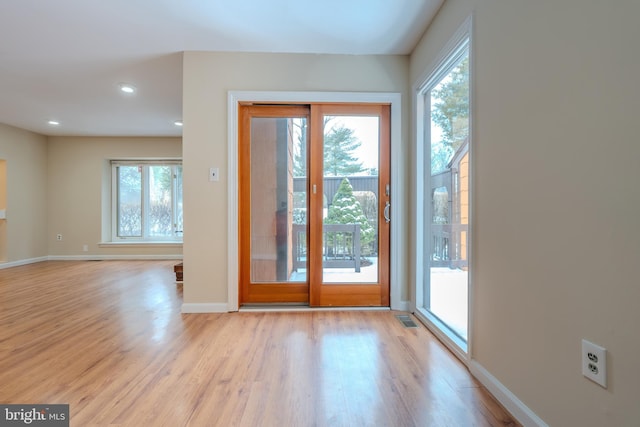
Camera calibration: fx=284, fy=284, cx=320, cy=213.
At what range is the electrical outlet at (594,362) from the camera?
2.92 feet

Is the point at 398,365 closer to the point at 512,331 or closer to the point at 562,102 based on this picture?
the point at 512,331

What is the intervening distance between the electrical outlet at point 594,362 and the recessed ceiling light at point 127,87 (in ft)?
14.3

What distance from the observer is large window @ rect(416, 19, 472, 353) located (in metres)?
2.00

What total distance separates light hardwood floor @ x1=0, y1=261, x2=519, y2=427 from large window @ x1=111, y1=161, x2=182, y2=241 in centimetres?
315

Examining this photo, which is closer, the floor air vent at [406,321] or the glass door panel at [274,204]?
the floor air vent at [406,321]

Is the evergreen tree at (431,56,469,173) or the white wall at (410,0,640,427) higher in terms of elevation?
the evergreen tree at (431,56,469,173)

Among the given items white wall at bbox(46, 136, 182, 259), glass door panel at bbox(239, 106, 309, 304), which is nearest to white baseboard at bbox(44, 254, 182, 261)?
white wall at bbox(46, 136, 182, 259)

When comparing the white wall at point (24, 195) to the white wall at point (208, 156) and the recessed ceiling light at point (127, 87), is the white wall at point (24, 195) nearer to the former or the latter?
the recessed ceiling light at point (127, 87)

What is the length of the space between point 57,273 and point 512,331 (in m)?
5.79

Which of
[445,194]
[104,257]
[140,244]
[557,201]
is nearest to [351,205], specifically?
[445,194]

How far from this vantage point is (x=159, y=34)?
234cm

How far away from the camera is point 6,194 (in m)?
4.83

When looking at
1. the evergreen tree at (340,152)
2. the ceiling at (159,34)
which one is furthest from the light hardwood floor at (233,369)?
the ceiling at (159,34)

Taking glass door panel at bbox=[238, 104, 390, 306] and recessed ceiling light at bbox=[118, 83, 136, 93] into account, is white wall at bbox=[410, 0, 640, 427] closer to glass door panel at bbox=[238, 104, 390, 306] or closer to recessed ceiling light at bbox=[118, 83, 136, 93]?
glass door panel at bbox=[238, 104, 390, 306]
